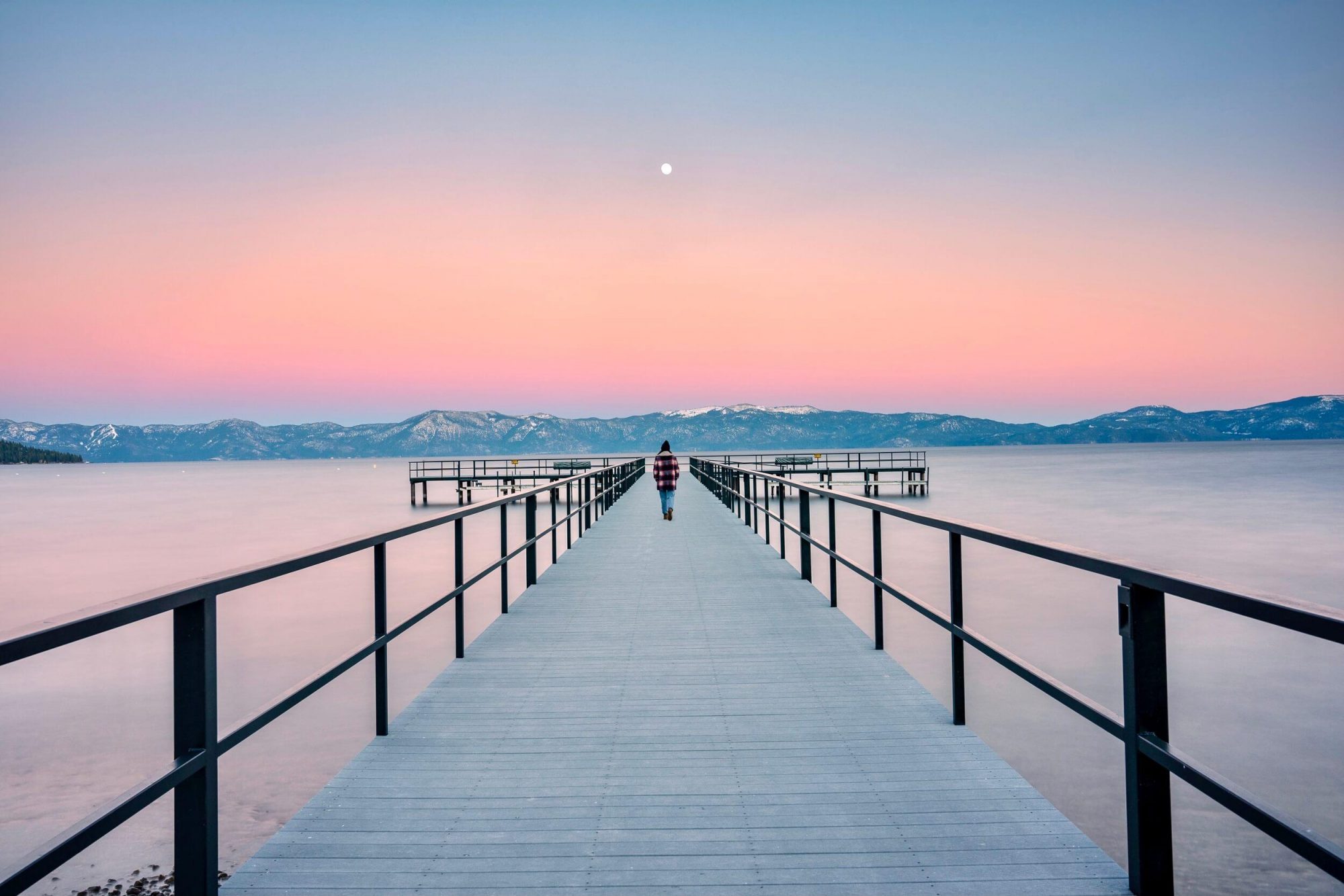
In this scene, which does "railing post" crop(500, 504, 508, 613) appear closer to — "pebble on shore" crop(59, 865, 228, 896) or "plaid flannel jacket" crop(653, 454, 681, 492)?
"pebble on shore" crop(59, 865, 228, 896)

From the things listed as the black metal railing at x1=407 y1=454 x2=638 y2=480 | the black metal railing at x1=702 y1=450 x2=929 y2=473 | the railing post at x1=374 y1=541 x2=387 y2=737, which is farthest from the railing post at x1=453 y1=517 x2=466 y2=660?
the black metal railing at x1=407 y1=454 x2=638 y2=480

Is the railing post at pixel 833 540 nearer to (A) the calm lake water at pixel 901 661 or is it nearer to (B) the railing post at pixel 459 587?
(A) the calm lake water at pixel 901 661

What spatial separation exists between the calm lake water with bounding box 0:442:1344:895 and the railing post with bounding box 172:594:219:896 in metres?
2.41

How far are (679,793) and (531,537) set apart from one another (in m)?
4.80

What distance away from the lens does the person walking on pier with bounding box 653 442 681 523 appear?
55.4ft

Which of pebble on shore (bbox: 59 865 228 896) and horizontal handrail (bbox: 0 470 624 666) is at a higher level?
horizontal handrail (bbox: 0 470 624 666)

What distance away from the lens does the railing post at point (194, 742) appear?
227 centimetres

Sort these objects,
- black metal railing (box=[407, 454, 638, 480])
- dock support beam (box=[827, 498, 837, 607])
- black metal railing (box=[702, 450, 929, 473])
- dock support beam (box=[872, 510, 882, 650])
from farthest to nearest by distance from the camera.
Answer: black metal railing (box=[702, 450, 929, 473]), black metal railing (box=[407, 454, 638, 480]), dock support beam (box=[827, 498, 837, 607]), dock support beam (box=[872, 510, 882, 650])

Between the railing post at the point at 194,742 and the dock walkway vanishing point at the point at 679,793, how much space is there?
338 mm

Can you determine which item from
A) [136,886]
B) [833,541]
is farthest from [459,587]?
[833,541]

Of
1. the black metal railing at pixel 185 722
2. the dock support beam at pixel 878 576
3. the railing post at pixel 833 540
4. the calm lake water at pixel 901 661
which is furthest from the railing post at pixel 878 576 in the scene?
the black metal railing at pixel 185 722

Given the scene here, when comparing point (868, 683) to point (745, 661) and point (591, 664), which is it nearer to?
point (745, 661)

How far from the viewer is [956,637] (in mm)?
3871

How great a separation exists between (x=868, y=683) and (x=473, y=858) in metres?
2.79
